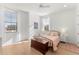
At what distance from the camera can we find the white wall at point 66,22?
8.00 ft

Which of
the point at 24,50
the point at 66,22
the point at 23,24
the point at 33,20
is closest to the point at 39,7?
the point at 33,20

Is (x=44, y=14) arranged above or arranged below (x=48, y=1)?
below

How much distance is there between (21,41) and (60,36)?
2.47ft

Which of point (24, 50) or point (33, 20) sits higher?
point (33, 20)

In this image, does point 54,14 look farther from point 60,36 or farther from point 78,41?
point 78,41

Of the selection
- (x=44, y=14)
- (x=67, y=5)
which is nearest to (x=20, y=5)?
(x=44, y=14)

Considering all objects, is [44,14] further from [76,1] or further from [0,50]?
[0,50]

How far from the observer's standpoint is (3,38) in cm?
247

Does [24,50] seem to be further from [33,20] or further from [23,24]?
[33,20]

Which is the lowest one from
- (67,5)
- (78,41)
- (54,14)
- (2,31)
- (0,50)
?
(0,50)

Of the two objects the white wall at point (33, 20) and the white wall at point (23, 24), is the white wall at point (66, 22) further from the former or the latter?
the white wall at point (23, 24)

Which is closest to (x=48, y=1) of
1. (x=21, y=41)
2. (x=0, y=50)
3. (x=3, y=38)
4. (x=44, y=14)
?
(x=44, y=14)

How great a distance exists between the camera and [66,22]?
96.5 inches

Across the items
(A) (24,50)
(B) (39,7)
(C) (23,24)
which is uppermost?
(B) (39,7)
